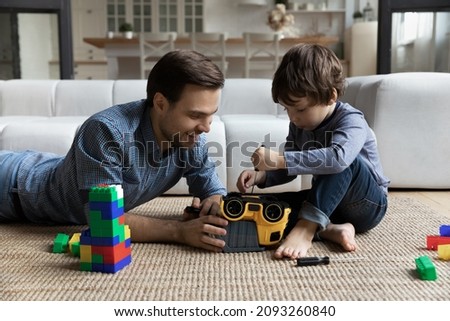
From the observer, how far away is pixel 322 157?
1.21m

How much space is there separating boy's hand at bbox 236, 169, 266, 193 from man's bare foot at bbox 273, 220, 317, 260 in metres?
0.17

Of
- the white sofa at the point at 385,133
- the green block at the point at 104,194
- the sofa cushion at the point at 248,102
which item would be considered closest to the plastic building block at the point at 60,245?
the green block at the point at 104,194

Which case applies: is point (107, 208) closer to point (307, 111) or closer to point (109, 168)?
point (109, 168)

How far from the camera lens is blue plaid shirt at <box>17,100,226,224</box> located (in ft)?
4.08

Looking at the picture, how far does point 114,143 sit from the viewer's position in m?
1.25

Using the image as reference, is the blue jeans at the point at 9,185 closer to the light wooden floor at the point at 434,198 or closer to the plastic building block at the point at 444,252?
the plastic building block at the point at 444,252

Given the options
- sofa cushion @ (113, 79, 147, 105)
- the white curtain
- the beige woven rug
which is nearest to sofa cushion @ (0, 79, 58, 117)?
sofa cushion @ (113, 79, 147, 105)

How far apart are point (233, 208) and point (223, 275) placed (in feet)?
0.65

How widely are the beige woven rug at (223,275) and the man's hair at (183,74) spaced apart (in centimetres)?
40

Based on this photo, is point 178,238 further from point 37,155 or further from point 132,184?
point 37,155

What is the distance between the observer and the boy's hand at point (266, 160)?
122cm

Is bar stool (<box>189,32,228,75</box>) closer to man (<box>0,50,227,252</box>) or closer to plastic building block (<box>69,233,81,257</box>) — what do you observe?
Answer: man (<box>0,50,227,252</box>)

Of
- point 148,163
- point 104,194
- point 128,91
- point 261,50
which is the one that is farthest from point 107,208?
point 261,50

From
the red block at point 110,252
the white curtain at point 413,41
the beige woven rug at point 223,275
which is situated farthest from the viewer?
the white curtain at point 413,41
